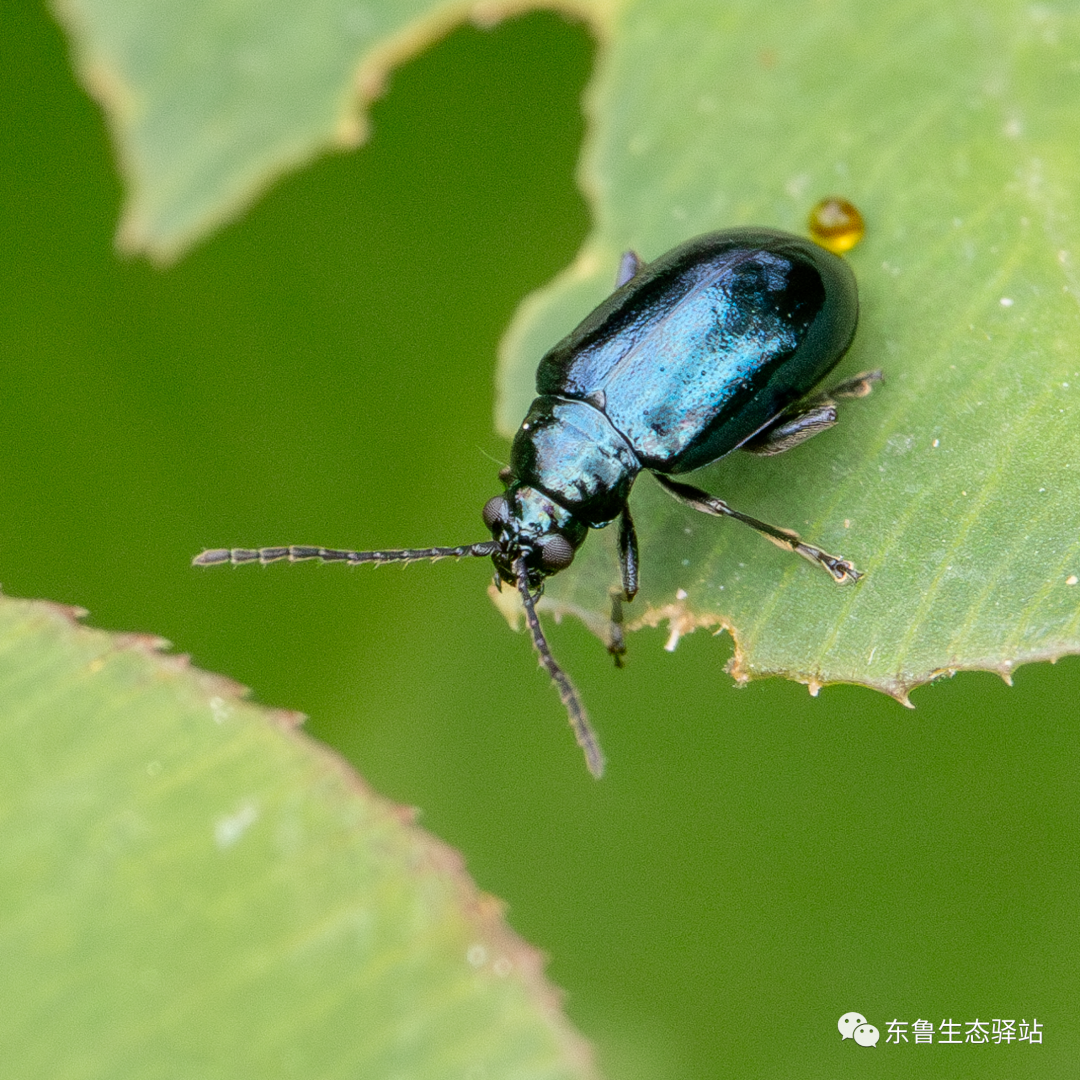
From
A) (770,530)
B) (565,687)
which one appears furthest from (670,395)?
(565,687)

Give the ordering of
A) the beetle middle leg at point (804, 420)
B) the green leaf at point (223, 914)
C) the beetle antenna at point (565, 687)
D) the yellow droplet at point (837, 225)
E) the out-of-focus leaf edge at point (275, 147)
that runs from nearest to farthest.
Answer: the green leaf at point (223, 914), the beetle antenna at point (565, 687), the beetle middle leg at point (804, 420), the yellow droplet at point (837, 225), the out-of-focus leaf edge at point (275, 147)

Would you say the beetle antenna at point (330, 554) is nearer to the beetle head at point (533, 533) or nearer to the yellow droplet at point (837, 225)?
the beetle head at point (533, 533)

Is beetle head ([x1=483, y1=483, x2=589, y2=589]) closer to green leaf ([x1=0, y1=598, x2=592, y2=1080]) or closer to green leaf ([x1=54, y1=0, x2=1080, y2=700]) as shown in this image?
green leaf ([x1=54, y1=0, x2=1080, y2=700])

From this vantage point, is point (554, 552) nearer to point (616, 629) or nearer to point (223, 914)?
point (616, 629)

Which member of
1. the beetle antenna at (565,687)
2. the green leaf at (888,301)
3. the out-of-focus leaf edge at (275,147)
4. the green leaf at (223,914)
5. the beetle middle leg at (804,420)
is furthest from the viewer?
the out-of-focus leaf edge at (275,147)

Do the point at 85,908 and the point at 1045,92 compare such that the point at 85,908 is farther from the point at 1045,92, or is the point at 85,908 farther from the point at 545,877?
the point at 1045,92

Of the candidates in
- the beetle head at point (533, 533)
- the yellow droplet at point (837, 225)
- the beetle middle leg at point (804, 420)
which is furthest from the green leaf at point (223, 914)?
the yellow droplet at point (837, 225)

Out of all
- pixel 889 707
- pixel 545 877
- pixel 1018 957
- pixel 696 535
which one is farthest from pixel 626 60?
pixel 1018 957

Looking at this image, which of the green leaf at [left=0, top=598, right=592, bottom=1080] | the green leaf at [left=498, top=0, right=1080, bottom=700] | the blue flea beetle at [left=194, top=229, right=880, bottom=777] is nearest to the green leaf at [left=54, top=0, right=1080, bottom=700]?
the green leaf at [left=498, top=0, right=1080, bottom=700]
